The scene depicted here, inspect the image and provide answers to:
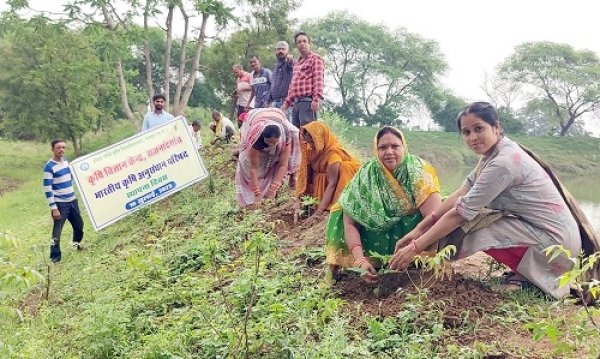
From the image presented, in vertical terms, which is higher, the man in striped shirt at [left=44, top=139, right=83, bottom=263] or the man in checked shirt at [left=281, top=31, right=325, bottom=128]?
the man in checked shirt at [left=281, top=31, right=325, bottom=128]

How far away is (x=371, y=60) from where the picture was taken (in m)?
37.1

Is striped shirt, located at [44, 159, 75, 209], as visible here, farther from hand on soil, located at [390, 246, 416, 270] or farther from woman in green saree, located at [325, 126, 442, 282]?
hand on soil, located at [390, 246, 416, 270]

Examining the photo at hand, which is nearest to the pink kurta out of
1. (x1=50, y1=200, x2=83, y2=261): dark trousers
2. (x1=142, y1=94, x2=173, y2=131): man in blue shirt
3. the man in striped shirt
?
the man in striped shirt

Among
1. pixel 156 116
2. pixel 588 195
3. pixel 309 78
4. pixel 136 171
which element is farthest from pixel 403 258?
pixel 588 195

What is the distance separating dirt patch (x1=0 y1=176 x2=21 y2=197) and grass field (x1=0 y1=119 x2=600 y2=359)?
44.6 feet

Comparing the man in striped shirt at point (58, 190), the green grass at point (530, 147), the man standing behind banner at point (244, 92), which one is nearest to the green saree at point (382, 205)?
the man in striped shirt at point (58, 190)

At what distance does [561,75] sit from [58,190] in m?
32.2

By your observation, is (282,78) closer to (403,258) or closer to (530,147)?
(403,258)

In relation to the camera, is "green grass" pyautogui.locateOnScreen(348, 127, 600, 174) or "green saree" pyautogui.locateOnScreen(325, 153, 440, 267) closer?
"green saree" pyautogui.locateOnScreen(325, 153, 440, 267)

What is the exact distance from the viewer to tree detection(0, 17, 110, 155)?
66.4 ft

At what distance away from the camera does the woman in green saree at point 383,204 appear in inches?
138

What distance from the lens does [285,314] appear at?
9.92 feet

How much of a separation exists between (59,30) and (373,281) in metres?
10.1

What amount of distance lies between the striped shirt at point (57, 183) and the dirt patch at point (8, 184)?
11362 millimetres
